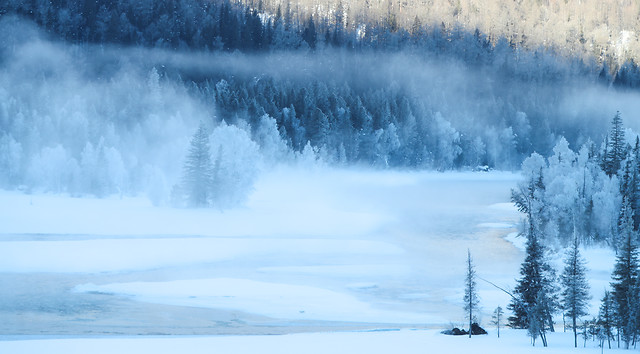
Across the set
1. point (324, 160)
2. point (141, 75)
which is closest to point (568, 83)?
point (324, 160)

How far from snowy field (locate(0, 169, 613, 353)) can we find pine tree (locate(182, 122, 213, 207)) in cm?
221

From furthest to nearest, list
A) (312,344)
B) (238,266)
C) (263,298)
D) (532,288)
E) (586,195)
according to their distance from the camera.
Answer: (586,195), (238,266), (263,298), (532,288), (312,344)

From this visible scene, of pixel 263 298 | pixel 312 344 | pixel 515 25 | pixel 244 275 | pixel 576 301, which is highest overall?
pixel 515 25

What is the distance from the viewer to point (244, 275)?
33281mm

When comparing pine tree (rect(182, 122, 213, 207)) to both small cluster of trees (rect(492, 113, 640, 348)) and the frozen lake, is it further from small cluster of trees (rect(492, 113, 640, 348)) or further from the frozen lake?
small cluster of trees (rect(492, 113, 640, 348))

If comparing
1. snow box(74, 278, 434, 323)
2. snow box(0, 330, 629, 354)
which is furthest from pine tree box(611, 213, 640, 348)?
snow box(74, 278, 434, 323)

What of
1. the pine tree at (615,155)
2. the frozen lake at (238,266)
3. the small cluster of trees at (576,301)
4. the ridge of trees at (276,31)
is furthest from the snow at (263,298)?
the ridge of trees at (276,31)

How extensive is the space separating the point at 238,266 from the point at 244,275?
2.41 m

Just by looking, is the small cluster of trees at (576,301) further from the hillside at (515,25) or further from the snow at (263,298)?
the hillside at (515,25)

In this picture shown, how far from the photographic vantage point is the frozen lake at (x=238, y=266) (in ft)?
83.5

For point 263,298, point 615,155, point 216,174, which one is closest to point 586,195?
point 615,155

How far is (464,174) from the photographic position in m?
133

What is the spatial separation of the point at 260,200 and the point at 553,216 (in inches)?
1135

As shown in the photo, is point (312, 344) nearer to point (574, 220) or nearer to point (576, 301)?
point (576, 301)
